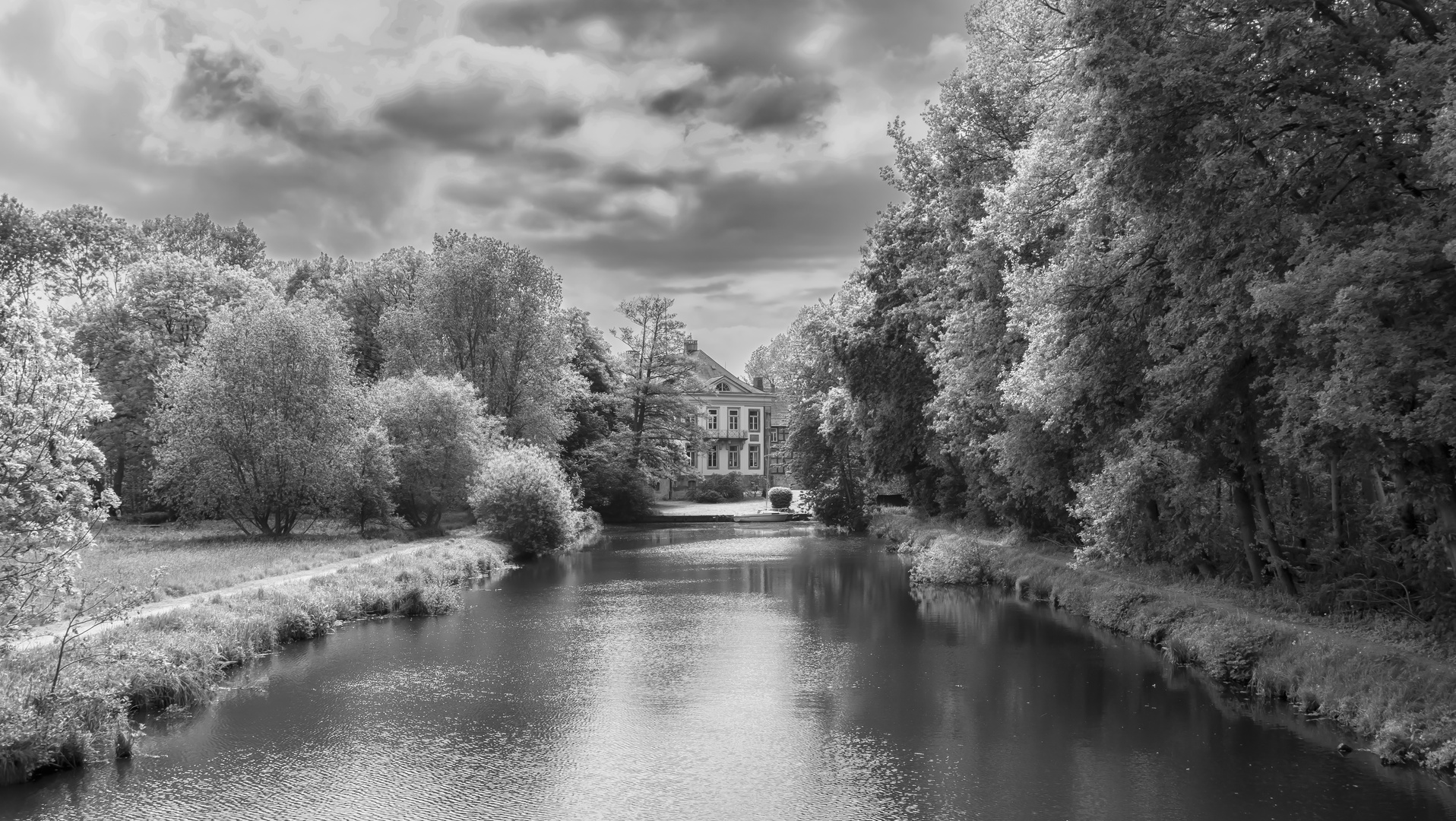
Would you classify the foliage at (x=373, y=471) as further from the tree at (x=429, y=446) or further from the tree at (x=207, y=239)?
the tree at (x=207, y=239)

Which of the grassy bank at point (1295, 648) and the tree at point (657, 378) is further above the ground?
the tree at point (657, 378)

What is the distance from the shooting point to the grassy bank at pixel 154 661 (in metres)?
10.6

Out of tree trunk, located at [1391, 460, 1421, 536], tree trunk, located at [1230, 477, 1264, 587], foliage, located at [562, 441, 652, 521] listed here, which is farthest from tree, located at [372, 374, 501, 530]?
tree trunk, located at [1391, 460, 1421, 536]

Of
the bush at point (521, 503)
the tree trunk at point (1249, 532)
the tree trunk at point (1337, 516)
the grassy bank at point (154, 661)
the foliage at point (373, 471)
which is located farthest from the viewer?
the bush at point (521, 503)

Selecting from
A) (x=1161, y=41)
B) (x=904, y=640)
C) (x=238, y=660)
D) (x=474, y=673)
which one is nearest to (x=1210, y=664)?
(x=904, y=640)

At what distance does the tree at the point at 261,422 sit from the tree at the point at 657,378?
28198 mm

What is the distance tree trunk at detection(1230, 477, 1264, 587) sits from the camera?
57.0 ft

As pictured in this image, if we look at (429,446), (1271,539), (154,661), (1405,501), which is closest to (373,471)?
(429,446)

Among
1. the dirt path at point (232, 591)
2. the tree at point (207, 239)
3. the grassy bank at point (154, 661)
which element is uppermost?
the tree at point (207, 239)

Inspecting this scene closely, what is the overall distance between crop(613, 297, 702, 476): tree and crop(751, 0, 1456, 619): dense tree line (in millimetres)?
41074

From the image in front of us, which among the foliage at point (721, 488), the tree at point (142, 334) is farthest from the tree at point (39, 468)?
the foliage at point (721, 488)

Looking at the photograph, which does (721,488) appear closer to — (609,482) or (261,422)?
(609,482)

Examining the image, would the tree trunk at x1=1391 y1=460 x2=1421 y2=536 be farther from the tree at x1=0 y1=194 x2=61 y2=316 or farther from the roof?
the roof

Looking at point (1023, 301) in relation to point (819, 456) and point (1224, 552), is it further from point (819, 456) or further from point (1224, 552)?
point (819, 456)
